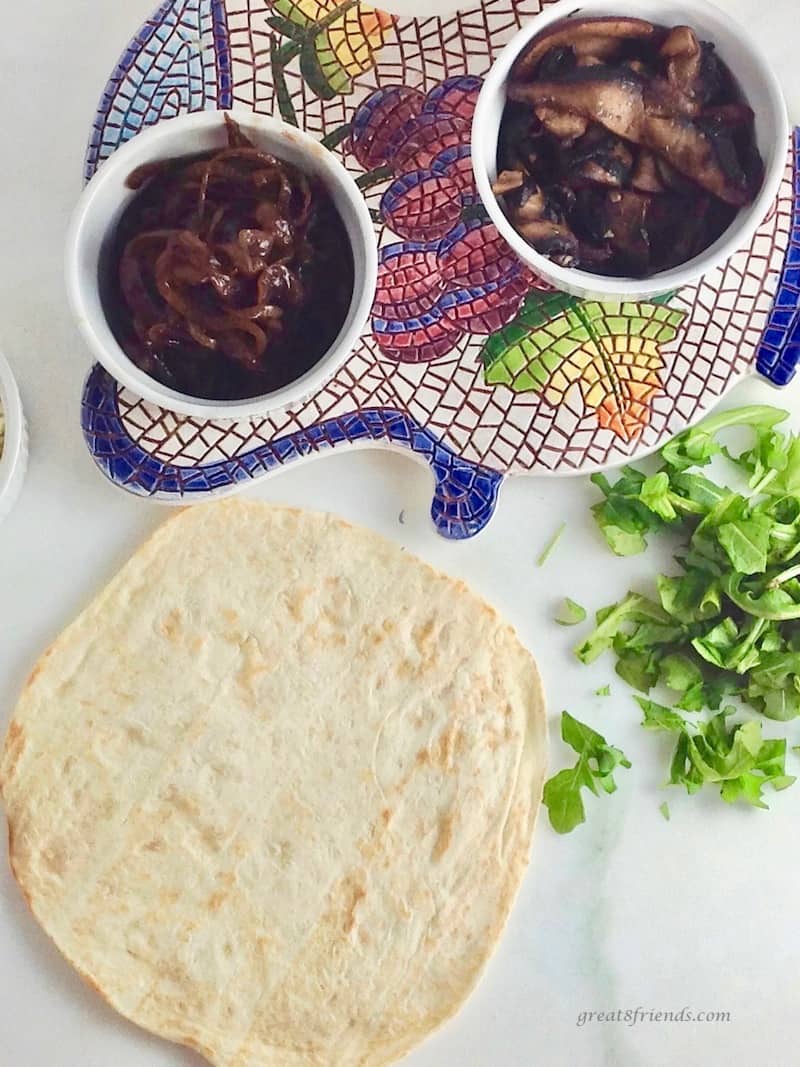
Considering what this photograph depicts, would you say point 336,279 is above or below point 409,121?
below

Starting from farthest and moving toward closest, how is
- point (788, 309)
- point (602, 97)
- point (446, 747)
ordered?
point (446, 747) → point (788, 309) → point (602, 97)

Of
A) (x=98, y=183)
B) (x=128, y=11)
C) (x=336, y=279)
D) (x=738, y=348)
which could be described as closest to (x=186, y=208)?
(x=98, y=183)

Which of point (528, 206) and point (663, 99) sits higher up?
point (663, 99)

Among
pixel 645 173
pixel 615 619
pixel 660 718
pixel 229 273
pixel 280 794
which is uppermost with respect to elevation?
pixel 645 173

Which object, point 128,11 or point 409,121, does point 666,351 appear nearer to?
point 409,121

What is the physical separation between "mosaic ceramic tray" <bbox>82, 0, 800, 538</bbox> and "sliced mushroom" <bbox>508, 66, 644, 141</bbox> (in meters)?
0.21

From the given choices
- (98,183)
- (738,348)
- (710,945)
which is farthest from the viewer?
(710,945)

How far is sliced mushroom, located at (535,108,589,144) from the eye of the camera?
146 cm

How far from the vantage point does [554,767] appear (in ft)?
5.84

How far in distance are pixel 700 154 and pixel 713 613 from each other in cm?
67

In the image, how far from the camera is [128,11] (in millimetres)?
1772

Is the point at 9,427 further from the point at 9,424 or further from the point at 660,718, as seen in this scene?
the point at 660,718

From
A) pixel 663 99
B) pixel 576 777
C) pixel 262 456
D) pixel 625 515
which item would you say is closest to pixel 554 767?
pixel 576 777

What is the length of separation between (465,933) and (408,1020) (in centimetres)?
16
